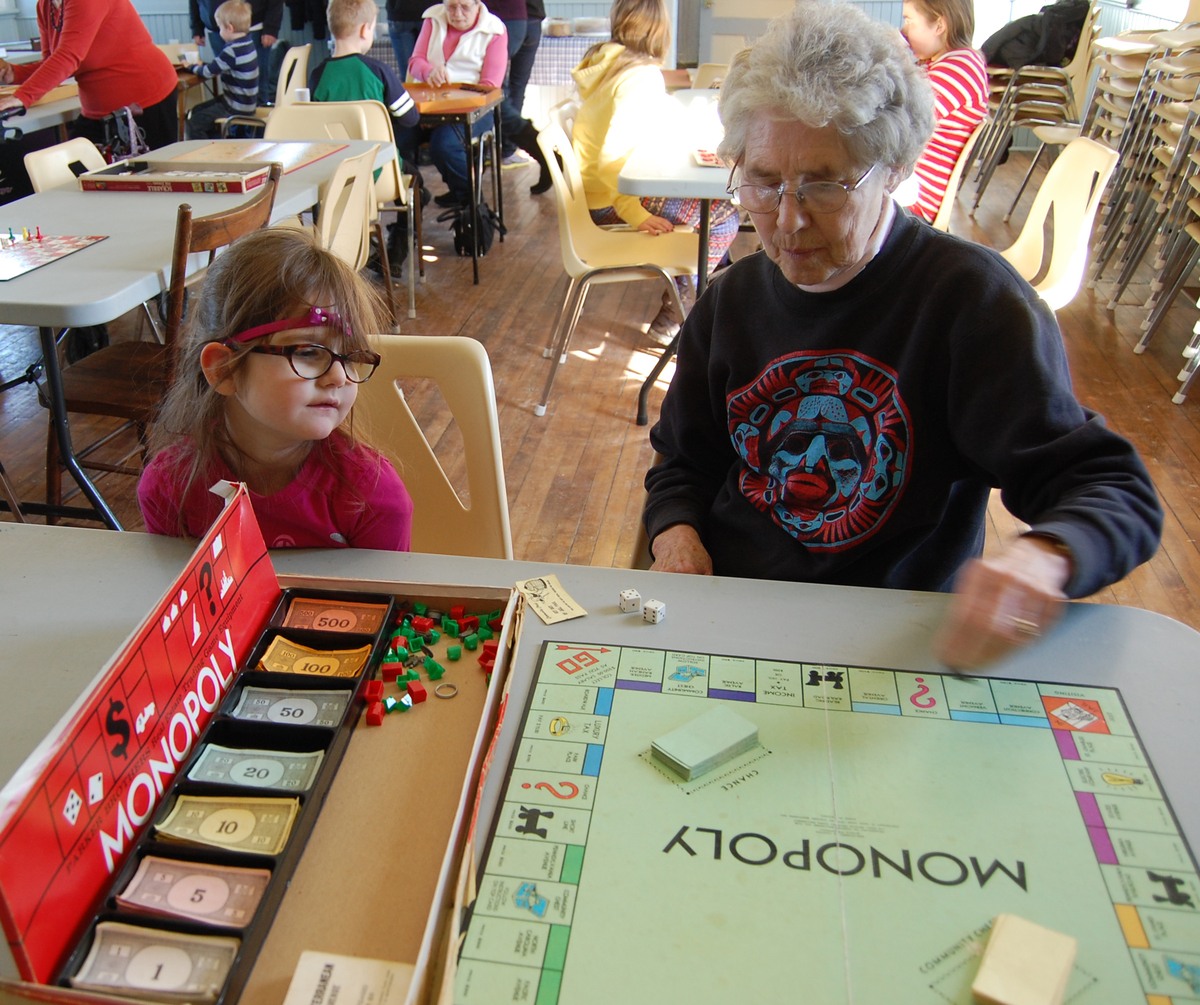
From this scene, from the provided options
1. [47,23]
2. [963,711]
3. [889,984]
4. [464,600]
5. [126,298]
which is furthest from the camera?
[47,23]

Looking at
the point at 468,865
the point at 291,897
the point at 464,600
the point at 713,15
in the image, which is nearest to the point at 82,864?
the point at 291,897

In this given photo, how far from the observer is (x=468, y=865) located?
2.13 ft

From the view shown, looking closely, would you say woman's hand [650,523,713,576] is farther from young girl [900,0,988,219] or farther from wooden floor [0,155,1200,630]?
young girl [900,0,988,219]

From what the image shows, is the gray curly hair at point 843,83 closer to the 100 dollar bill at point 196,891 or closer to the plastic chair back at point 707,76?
the 100 dollar bill at point 196,891

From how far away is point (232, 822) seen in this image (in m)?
0.70

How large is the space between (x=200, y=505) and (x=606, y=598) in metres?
0.55

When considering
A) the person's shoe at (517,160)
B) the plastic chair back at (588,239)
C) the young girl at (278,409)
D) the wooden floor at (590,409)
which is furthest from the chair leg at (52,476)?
the person's shoe at (517,160)

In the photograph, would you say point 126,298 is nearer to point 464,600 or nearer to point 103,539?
point 103,539

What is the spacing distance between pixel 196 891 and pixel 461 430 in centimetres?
82

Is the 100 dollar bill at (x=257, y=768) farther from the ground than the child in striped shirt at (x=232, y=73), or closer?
farther from the ground

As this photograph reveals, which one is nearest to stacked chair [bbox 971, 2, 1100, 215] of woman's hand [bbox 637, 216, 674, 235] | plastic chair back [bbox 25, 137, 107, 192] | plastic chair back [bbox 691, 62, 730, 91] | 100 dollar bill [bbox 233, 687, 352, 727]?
plastic chair back [bbox 691, 62, 730, 91]

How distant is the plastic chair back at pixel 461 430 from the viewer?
53.3 inches

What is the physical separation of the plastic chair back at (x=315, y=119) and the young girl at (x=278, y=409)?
2619 mm

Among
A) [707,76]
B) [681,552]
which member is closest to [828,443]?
[681,552]
